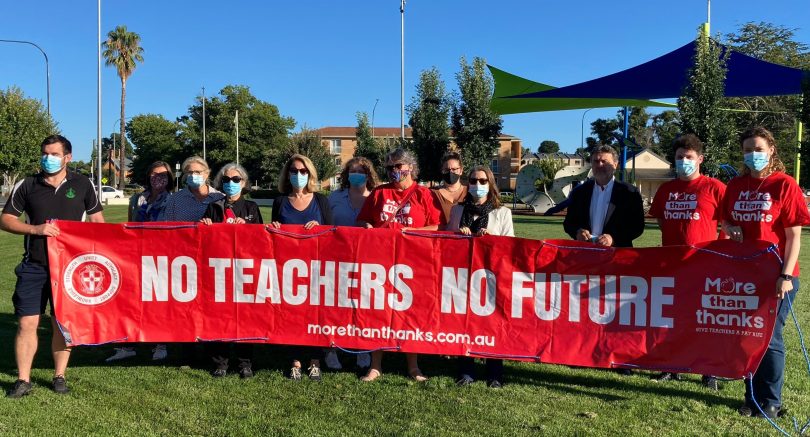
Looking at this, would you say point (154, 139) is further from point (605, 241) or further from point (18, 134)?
point (605, 241)

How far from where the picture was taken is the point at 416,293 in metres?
4.95

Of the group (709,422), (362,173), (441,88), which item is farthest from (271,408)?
(441,88)

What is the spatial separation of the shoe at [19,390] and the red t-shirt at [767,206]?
5.46 metres

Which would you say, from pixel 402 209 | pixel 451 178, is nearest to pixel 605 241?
pixel 451 178

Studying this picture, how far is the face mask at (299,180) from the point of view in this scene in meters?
5.28

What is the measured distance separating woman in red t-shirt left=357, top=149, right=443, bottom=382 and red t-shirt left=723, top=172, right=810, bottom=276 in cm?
235

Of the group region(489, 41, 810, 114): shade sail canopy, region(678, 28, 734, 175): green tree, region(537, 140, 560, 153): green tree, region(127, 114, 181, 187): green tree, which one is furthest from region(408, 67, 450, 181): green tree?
region(537, 140, 560, 153): green tree

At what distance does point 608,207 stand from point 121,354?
15.3 ft

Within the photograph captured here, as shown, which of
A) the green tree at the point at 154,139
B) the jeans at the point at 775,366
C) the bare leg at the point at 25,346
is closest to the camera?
the jeans at the point at 775,366

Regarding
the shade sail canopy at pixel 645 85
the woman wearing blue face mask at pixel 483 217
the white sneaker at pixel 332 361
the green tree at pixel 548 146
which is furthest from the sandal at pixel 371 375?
the green tree at pixel 548 146

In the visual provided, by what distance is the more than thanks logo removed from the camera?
5.00 metres

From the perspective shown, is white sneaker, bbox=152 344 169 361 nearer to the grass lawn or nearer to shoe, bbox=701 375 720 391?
the grass lawn

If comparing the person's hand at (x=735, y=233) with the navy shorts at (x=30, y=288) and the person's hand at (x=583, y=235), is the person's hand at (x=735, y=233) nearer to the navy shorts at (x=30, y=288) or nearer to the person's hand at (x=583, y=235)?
the person's hand at (x=583, y=235)

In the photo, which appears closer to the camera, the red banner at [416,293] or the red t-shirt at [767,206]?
the red t-shirt at [767,206]
